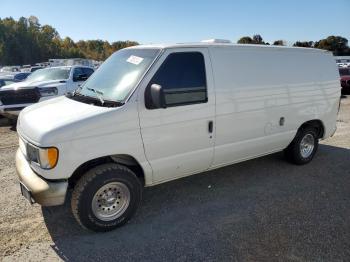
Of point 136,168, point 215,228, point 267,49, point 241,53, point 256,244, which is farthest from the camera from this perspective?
point 267,49

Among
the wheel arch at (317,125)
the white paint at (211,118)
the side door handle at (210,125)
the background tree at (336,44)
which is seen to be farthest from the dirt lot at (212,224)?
the background tree at (336,44)

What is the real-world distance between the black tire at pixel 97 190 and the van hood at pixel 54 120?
0.53 meters

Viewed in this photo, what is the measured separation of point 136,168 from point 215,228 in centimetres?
123

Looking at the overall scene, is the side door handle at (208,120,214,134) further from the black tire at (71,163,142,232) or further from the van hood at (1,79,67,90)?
the van hood at (1,79,67,90)

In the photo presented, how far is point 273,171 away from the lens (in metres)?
5.77

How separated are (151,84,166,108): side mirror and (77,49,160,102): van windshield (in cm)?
29

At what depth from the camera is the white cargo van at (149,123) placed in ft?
11.5

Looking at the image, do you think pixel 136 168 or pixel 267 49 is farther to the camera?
pixel 267 49

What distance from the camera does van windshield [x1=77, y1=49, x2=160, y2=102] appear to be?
3.87 m

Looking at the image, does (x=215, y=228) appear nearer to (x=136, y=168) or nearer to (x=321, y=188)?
(x=136, y=168)

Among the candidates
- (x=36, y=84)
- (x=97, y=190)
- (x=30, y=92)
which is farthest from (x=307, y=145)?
(x=36, y=84)

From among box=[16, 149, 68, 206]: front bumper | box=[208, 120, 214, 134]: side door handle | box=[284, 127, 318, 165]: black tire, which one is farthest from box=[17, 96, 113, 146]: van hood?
box=[284, 127, 318, 165]: black tire

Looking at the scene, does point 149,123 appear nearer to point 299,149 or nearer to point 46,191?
point 46,191

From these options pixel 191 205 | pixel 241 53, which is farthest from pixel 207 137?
pixel 241 53
